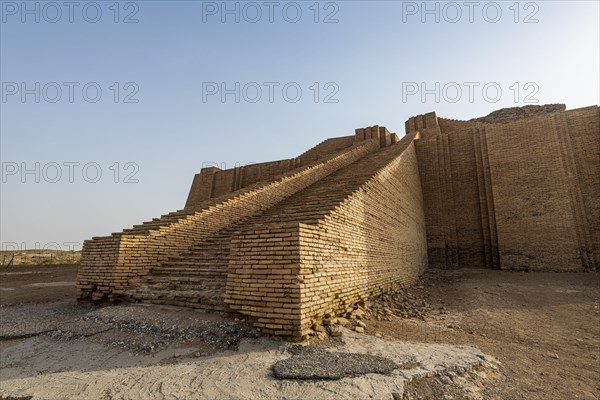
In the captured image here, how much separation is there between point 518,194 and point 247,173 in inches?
463

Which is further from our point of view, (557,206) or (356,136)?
(356,136)

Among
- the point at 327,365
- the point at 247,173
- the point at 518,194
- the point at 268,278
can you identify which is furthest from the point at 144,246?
the point at 247,173

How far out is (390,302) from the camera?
540 cm

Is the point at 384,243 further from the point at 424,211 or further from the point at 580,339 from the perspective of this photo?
the point at 424,211

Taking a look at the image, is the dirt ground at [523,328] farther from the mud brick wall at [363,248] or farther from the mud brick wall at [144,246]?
the mud brick wall at [144,246]

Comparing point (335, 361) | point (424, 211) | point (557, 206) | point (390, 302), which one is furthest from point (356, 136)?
point (335, 361)

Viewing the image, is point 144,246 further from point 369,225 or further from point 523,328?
point 523,328

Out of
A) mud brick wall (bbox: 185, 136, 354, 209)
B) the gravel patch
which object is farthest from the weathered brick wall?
mud brick wall (bbox: 185, 136, 354, 209)

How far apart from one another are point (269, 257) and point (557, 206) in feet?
32.5

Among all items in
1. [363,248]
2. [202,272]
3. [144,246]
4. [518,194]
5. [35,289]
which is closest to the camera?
[202,272]

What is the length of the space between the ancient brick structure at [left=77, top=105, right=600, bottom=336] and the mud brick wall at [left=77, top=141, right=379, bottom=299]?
2 centimetres

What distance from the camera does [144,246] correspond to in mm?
5457

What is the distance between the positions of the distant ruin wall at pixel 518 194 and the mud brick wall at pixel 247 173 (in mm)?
4730

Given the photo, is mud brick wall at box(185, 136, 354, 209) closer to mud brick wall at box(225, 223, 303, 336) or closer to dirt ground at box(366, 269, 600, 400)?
dirt ground at box(366, 269, 600, 400)
